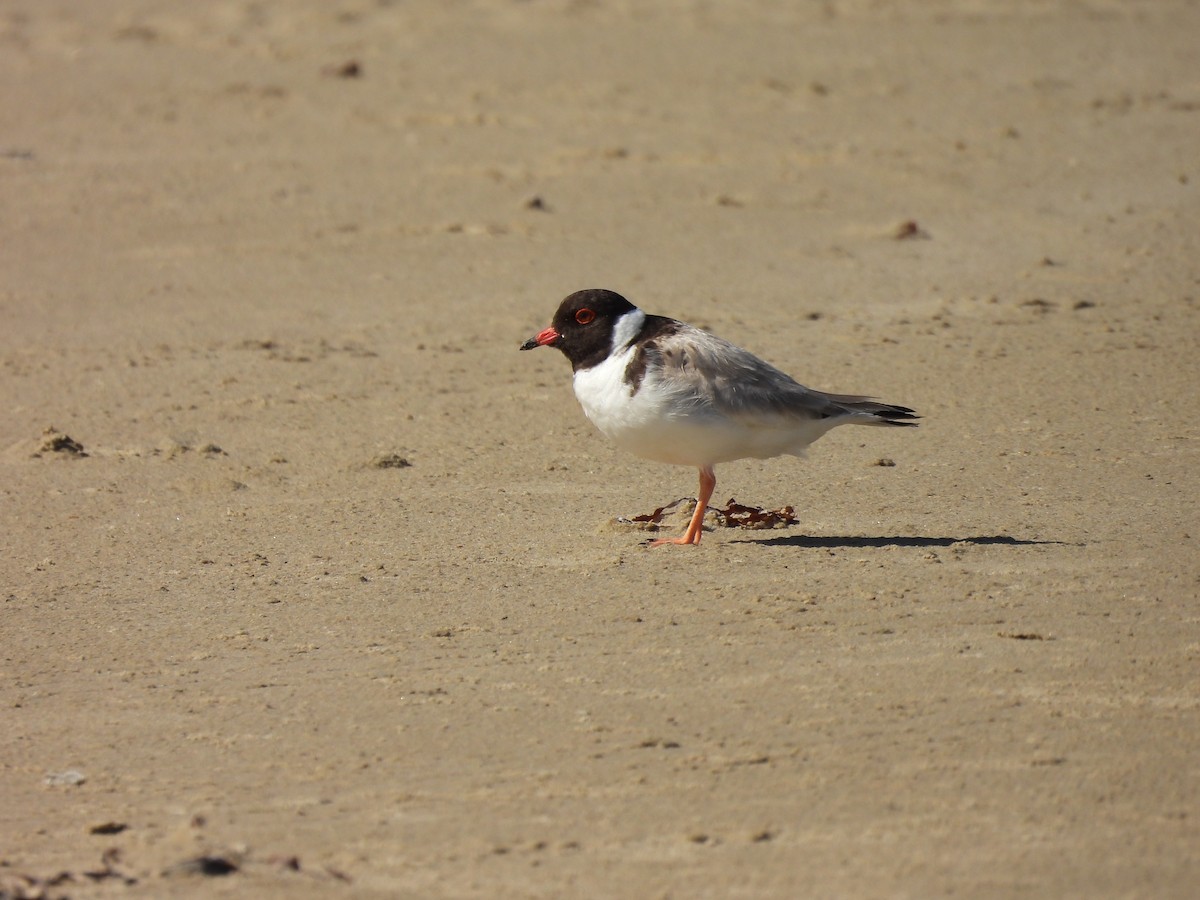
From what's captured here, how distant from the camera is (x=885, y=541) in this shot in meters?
6.66

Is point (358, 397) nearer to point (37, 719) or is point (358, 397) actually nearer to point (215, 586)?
point (215, 586)

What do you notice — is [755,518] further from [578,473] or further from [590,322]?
[578,473]

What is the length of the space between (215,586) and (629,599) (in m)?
1.64

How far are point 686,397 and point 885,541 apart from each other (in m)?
0.99

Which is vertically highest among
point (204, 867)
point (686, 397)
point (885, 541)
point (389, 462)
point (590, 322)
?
point (590, 322)

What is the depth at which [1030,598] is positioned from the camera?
5.93m

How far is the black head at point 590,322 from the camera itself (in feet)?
22.6

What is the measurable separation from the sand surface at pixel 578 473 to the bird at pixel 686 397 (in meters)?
0.43

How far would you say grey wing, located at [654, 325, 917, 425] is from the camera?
656 cm

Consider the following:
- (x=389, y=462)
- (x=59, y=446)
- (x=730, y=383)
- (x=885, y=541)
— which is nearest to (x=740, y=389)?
(x=730, y=383)

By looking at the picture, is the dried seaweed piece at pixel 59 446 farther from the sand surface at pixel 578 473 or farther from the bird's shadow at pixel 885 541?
the bird's shadow at pixel 885 541

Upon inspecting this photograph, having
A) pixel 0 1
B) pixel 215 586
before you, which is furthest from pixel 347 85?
pixel 215 586

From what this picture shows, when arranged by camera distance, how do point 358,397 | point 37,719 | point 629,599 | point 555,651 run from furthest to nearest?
point 358,397, point 629,599, point 555,651, point 37,719

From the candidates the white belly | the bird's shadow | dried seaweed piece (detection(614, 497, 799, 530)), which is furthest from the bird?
the bird's shadow
